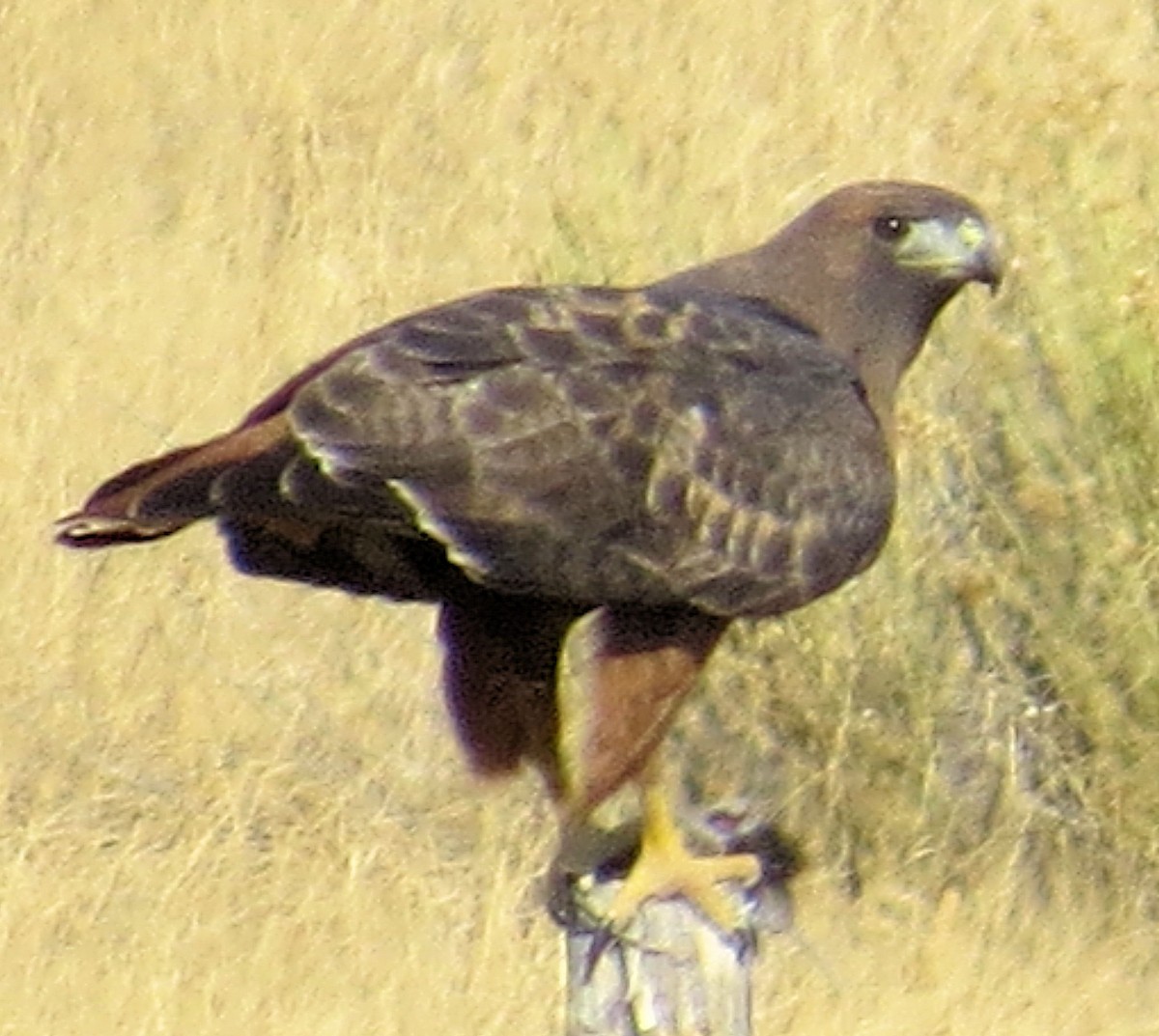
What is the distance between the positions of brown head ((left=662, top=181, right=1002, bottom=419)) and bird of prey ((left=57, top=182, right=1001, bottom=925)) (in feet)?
0.10

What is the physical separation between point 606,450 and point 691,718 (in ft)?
6.06

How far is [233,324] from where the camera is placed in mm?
7129

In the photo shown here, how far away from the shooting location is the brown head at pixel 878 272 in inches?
191

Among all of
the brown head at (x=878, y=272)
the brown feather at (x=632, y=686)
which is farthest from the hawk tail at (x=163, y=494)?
the brown head at (x=878, y=272)

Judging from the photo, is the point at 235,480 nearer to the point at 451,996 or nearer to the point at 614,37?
the point at 451,996

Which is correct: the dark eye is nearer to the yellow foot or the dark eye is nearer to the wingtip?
the yellow foot

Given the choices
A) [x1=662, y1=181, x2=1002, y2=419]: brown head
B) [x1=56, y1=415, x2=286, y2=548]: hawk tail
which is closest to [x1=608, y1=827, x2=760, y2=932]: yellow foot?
[x1=56, y1=415, x2=286, y2=548]: hawk tail

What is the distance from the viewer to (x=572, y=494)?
165 inches

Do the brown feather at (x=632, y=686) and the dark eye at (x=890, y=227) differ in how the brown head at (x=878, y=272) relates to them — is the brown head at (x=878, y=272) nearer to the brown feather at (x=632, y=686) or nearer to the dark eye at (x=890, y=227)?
the dark eye at (x=890, y=227)

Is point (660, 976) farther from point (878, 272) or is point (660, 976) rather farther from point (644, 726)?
point (878, 272)

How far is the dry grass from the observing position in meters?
5.57

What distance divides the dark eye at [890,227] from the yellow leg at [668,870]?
100 centimetres

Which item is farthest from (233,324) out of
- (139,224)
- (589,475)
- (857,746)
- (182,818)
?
(589,475)

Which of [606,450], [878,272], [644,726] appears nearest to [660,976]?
[644,726]
